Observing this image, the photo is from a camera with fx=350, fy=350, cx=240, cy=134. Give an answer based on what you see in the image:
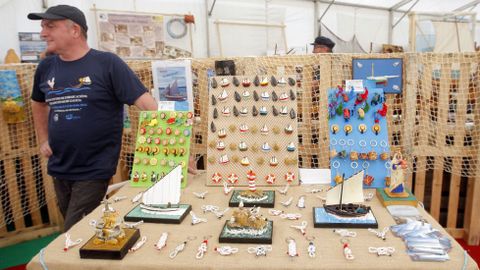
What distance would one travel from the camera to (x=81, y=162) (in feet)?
5.87

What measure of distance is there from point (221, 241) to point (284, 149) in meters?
0.65

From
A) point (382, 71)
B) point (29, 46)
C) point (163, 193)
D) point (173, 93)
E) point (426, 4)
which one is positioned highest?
point (426, 4)

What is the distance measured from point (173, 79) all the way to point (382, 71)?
4.62 ft

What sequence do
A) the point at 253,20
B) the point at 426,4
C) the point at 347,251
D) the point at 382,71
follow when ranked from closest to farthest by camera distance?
the point at 347,251
the point at 382,71
the point at 253,20
the point at 426,4

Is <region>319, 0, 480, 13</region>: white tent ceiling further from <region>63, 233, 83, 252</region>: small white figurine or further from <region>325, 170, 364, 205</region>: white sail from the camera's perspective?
<region>63, 233, 83, 252</region>: small white figurine

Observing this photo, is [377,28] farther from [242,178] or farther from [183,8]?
[242,178]

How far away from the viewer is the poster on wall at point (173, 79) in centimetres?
238

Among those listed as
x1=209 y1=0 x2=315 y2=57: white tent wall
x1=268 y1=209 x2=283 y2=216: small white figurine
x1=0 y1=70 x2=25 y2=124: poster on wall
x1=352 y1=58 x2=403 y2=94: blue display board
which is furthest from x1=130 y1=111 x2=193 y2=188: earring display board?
x1=209 y1=0 x2=315 y2=57: white tent wall

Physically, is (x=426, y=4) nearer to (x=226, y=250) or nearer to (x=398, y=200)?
(x=398, y=200)

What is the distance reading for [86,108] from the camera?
1.75m

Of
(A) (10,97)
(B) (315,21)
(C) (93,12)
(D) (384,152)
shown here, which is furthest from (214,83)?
(B) (315,21)

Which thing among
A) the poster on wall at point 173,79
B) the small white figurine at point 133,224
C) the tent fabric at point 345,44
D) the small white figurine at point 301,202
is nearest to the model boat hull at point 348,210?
the small white figurine at point 301,202

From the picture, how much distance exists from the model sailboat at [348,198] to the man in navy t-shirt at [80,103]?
1033 millimetres

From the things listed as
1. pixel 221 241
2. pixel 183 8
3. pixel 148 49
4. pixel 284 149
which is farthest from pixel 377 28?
pixel 221 241
